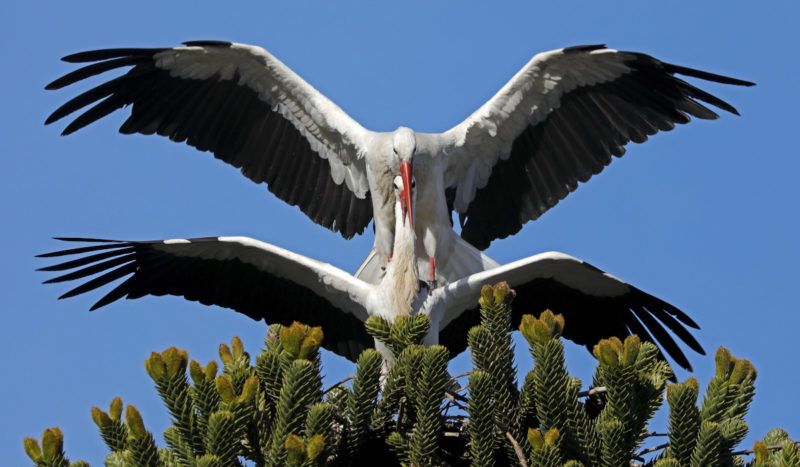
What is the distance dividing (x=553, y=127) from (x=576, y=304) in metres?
1.72

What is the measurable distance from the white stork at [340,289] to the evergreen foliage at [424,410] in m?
3.56

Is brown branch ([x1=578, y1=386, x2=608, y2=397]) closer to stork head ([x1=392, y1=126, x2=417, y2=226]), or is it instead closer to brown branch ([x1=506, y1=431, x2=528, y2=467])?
brown branch ([x1=506, y1=431, x2=528, y2=467])

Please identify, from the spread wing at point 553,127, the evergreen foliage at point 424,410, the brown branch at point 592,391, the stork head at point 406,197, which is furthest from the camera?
the spread wing at point 553,127

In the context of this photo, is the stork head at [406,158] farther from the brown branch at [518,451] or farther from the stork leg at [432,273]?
the brown branch at [518,451]

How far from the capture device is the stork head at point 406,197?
1123cm

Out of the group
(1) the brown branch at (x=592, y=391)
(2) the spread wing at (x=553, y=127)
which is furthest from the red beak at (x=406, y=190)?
(1) the brown branch at (x=592, y=391)

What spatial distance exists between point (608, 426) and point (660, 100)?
232 inches

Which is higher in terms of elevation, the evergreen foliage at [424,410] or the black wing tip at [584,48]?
the black wing tip at [584,48]

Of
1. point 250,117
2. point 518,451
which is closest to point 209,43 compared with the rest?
point 250,117

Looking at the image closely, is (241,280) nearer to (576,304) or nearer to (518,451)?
(576,304)

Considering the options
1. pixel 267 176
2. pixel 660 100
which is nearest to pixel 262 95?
Answer: pixel 267 176

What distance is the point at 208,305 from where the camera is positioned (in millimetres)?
11984

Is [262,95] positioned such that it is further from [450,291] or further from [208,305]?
[450,291]

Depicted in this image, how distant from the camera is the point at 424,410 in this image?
23.2ft
